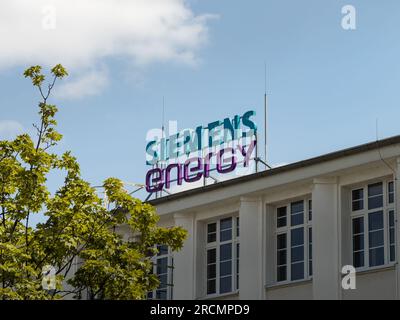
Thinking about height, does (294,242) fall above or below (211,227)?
below

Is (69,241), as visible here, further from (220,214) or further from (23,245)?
(220,214)

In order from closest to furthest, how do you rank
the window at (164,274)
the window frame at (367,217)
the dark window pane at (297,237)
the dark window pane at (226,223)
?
the window frame at (367,217) < the dark window pane at (297,237) < the dark window pane at (226,223) < the window at (164,274)

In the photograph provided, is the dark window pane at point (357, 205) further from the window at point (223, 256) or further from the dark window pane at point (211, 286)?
the dark window pane at point (211, 286)

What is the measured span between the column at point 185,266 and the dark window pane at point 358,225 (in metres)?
7.38

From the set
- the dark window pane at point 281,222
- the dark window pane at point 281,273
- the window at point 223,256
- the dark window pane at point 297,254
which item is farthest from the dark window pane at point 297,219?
the window at point 223,256

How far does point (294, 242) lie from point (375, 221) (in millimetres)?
3599

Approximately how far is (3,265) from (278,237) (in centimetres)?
1489

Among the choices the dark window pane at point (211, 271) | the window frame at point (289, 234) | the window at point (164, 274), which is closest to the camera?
the window frame at point (289, 234)

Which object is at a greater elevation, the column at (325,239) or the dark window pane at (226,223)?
the dark window pane at (226,223)

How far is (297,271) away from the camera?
39562mm

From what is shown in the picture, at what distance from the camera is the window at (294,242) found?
39312mm

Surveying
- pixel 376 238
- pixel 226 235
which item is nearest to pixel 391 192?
pixel 376 238

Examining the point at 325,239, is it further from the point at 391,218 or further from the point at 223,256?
the point at 223,256
